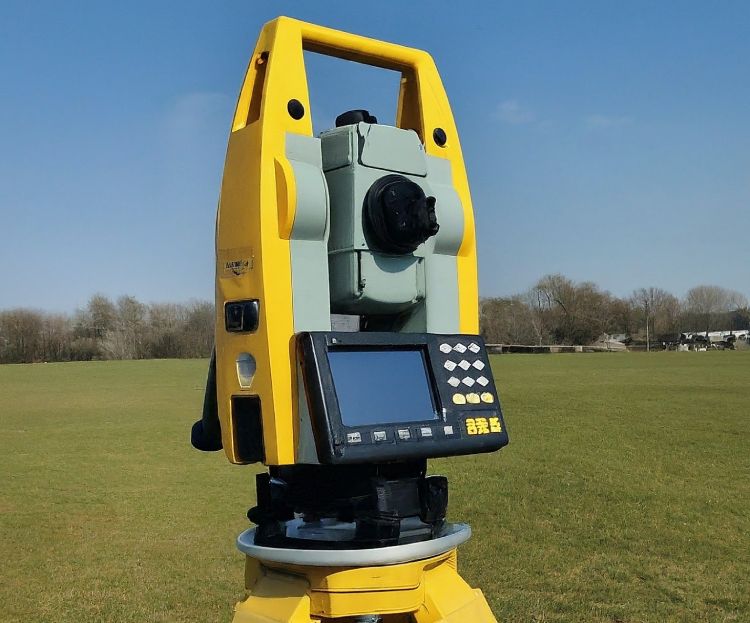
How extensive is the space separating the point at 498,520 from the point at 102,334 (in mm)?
65169

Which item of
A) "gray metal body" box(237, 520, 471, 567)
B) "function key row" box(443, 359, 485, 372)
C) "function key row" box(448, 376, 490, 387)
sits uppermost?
"function key row" box(443, 359, 485, 372)

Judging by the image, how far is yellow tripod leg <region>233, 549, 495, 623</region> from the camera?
2.17m

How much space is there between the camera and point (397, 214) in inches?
90.0

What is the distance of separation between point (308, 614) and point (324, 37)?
1.69m

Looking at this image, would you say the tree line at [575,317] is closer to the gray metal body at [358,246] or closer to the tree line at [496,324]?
the tree line at [496,324]

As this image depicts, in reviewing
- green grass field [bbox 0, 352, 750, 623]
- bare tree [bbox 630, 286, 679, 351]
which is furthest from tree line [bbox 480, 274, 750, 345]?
green grass field [bbox 0, 352, 750, 623]

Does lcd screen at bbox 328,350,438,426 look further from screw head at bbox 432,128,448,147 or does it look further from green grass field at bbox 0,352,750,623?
green grass field at bbox 0,352,750,623

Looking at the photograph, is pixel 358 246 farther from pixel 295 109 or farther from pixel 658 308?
pixel 658 308

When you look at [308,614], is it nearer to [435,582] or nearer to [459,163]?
[435,582]

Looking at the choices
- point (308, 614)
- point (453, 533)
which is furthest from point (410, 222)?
point (308, 614)

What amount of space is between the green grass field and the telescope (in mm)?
2715

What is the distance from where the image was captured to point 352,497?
2303 millimetres

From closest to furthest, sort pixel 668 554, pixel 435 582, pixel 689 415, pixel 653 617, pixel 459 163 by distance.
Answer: pixel 435 582, pixel 459 163, pixel 653 617, pixel 668 554, pixel 689 415

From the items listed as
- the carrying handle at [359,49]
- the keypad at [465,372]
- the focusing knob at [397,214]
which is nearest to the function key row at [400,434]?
the keypad at [465,372]
